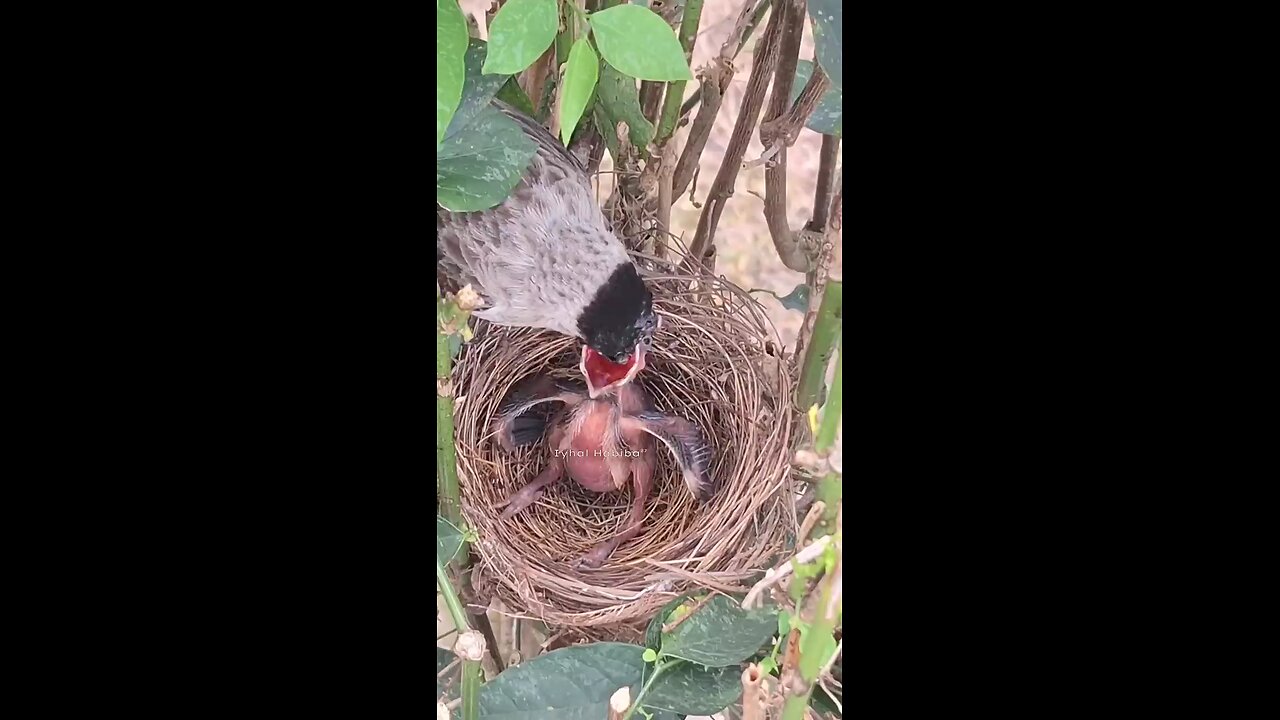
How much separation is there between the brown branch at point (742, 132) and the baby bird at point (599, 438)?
19 cm

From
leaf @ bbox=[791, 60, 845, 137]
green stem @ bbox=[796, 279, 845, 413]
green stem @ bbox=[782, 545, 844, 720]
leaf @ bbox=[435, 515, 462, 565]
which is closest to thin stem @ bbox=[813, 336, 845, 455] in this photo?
green stem @ bbox=[796, 279, 845, 413]

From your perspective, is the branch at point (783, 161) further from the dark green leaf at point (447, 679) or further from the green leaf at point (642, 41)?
the dark green leaf at point (447, 679)

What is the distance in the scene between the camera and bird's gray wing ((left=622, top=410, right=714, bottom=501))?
4.34 ft

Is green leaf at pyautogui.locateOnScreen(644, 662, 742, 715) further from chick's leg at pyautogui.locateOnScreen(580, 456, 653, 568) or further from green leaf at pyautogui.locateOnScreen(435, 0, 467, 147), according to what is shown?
→ green leaf at pyautogui.locateOnScreen(435, 0, 467, 147)

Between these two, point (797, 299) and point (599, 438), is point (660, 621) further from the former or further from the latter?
point (797, 299)

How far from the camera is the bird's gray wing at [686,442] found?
1322 mm

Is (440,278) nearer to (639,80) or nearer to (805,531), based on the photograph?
(639,80)

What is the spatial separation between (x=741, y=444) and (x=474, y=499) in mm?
306

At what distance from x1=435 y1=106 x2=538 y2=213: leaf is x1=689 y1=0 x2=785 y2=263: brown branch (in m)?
0.20

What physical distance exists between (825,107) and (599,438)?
0.43 m

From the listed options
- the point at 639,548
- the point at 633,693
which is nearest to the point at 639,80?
the point at 639,548

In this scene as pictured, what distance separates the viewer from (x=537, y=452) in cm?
136

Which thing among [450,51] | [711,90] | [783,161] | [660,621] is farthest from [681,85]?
[660,621]

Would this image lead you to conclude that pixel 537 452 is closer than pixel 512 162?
No
